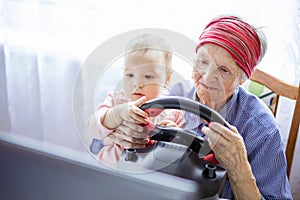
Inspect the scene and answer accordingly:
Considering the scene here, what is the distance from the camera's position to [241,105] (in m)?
1.07

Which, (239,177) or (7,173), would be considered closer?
(7,173)

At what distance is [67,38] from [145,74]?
3.41ft

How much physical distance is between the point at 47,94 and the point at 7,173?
123cm

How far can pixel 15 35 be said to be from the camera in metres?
1.73

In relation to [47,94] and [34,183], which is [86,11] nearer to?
[47,94]

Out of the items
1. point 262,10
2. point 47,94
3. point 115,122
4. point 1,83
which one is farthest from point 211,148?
point 1,83

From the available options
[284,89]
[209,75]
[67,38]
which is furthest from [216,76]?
[67,38]

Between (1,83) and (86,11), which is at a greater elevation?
(86,11)

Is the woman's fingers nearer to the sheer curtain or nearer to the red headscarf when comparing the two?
the red headscarf

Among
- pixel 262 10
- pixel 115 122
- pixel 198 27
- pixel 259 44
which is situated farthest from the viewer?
pixel 198 27

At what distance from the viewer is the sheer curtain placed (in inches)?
50.7

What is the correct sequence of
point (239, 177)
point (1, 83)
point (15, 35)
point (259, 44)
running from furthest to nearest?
point (1, 83) → point (15, 35) → point (259, 44) → point (239, 177)

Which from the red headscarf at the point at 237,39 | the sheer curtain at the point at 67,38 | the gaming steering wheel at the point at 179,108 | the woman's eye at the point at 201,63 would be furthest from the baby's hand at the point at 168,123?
the sheer curtain at the point at 67,38

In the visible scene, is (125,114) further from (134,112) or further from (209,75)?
(209,75)
